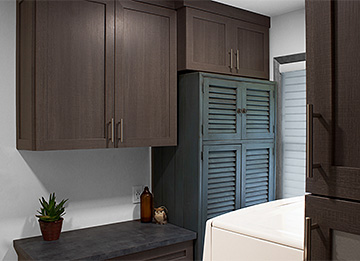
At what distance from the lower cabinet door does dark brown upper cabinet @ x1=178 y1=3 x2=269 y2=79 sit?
1.85 m

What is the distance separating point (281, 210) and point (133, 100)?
1179mm

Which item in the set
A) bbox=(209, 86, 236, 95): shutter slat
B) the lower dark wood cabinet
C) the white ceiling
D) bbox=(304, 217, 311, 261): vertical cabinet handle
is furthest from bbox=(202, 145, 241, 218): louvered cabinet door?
bbox=(304, 217, 311, 261): vertical cabinet handle

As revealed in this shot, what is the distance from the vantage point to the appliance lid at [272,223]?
125cm

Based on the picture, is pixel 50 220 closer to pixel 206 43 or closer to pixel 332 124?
pixel 206 43

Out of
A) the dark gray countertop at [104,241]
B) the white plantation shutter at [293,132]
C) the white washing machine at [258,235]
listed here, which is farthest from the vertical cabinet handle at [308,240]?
the white plantation shutter at [293,132]

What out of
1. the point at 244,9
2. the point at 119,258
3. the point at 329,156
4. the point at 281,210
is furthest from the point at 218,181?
the point at 329,156

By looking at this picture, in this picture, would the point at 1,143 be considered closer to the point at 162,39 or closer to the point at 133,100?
the point at 133,100

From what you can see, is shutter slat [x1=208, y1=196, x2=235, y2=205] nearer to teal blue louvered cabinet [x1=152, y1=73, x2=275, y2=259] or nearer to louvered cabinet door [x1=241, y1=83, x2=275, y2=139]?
teal blue louvered cabinet [x1=152, y1=73, x2=275, y2=259]

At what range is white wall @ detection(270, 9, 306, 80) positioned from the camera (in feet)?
9.31

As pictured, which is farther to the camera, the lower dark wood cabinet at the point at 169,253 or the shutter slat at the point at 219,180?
the shutter slat at the point at 219,180

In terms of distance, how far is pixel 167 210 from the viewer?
2.71m

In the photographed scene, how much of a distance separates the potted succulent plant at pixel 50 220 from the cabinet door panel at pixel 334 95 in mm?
1791

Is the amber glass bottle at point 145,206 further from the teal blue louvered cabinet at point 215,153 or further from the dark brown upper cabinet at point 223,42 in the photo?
the dark brown upper cabinet at point 223,42

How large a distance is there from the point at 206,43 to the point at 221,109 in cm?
48
